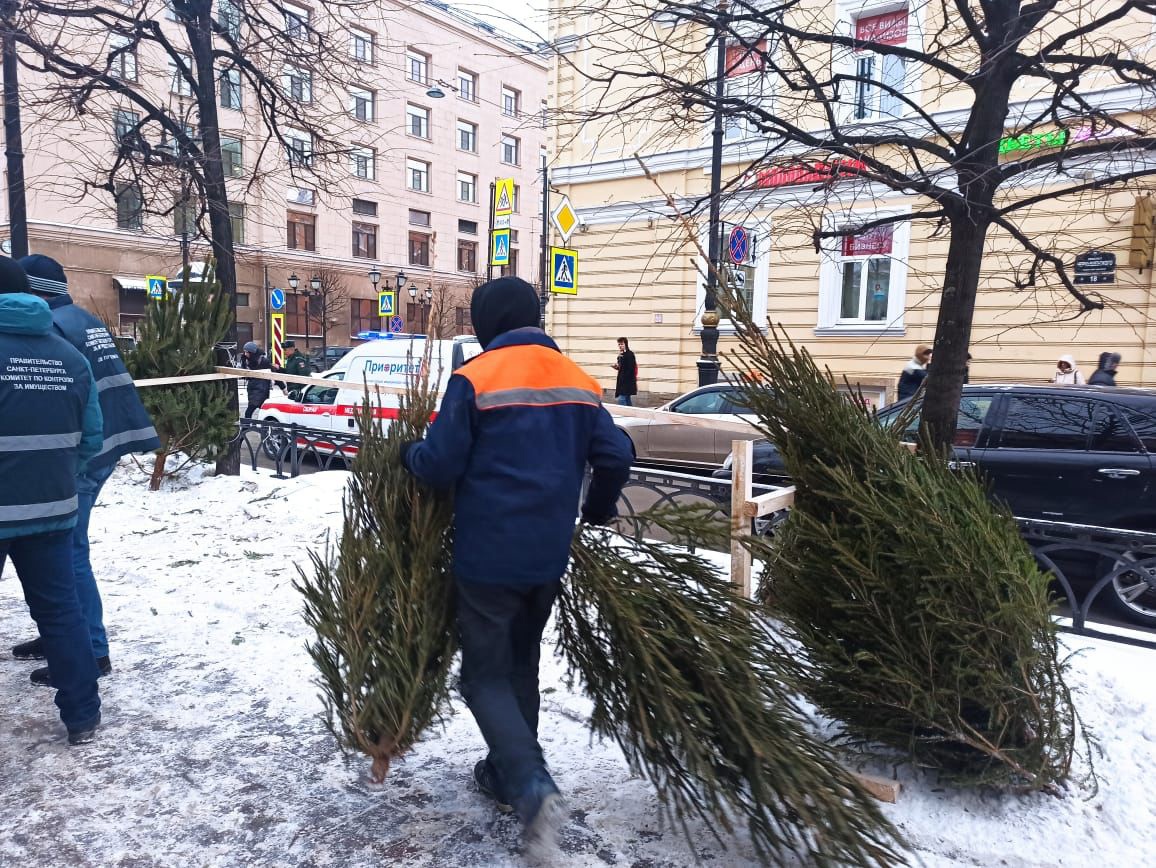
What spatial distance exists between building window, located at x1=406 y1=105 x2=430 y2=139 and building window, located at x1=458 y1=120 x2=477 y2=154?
7.98ft

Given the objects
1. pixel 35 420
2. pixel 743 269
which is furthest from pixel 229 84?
pixel 35 420

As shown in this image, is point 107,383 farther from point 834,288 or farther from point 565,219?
point 834,288

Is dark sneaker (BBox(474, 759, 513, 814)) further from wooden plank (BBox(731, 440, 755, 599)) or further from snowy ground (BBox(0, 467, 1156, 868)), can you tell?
wooden plank (BBox(731, 440, 755, 599))

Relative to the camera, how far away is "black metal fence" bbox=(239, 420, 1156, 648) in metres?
3.99

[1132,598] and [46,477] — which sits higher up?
[46,477]

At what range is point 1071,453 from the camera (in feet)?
19.9

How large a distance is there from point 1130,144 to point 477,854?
4.80m

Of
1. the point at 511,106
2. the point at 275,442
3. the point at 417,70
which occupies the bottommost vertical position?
the point at 275,442

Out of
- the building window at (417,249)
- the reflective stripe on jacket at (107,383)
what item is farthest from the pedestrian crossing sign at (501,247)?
the building window at (417,249)

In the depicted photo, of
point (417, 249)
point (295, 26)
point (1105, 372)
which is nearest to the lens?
point (295, 26)

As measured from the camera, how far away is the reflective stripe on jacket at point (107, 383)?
3.84 meters

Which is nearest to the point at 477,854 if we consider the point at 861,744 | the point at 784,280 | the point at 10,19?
the point at 861,744

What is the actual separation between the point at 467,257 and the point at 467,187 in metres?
4.31

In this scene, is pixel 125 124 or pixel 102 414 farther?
pixel 125 124
